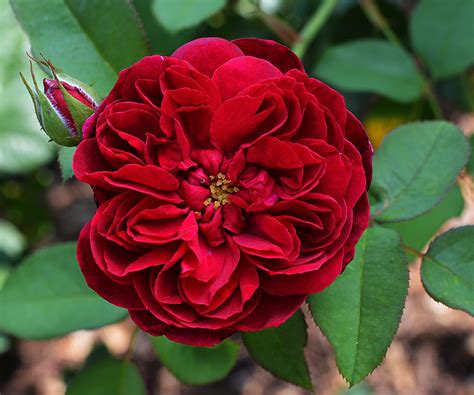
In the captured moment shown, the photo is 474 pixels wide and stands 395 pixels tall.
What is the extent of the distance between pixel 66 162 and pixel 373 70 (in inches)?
29.6

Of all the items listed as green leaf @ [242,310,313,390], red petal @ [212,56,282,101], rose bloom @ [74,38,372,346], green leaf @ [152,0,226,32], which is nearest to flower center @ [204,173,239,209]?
rose bloom @ [74,38,372,346]

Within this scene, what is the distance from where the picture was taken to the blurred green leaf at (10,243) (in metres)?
1.92

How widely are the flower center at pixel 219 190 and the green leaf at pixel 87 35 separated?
32cm

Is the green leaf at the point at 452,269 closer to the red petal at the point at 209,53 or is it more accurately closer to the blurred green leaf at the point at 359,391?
the red petal at the point at 209,53

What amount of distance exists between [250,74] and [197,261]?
226 millimetres

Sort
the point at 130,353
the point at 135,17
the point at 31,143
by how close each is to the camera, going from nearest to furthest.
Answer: the point at 135,17 < the point at 130,353 < the point at 31,143

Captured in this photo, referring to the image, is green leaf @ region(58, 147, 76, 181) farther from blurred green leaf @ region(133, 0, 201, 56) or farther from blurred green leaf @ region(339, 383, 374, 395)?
blurred green leaf @ region(339, 383, 374, 395)

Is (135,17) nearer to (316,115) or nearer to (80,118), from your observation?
(80,118)

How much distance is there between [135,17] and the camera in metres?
1.04

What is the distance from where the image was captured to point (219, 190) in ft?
2.69

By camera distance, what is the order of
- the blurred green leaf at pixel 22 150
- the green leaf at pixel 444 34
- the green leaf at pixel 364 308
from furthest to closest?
the blurred green leaf at pixel 22 150 < the green leaf at pixel 444 34 < the green leaf at pixel 364 308

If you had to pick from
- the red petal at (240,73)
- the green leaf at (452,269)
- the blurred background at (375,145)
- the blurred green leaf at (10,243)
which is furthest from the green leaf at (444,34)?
the blurred green leaf at (10,243)

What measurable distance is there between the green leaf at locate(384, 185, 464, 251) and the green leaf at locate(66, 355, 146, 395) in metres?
0.59

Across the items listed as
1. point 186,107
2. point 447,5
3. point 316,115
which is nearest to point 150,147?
point 186,107
